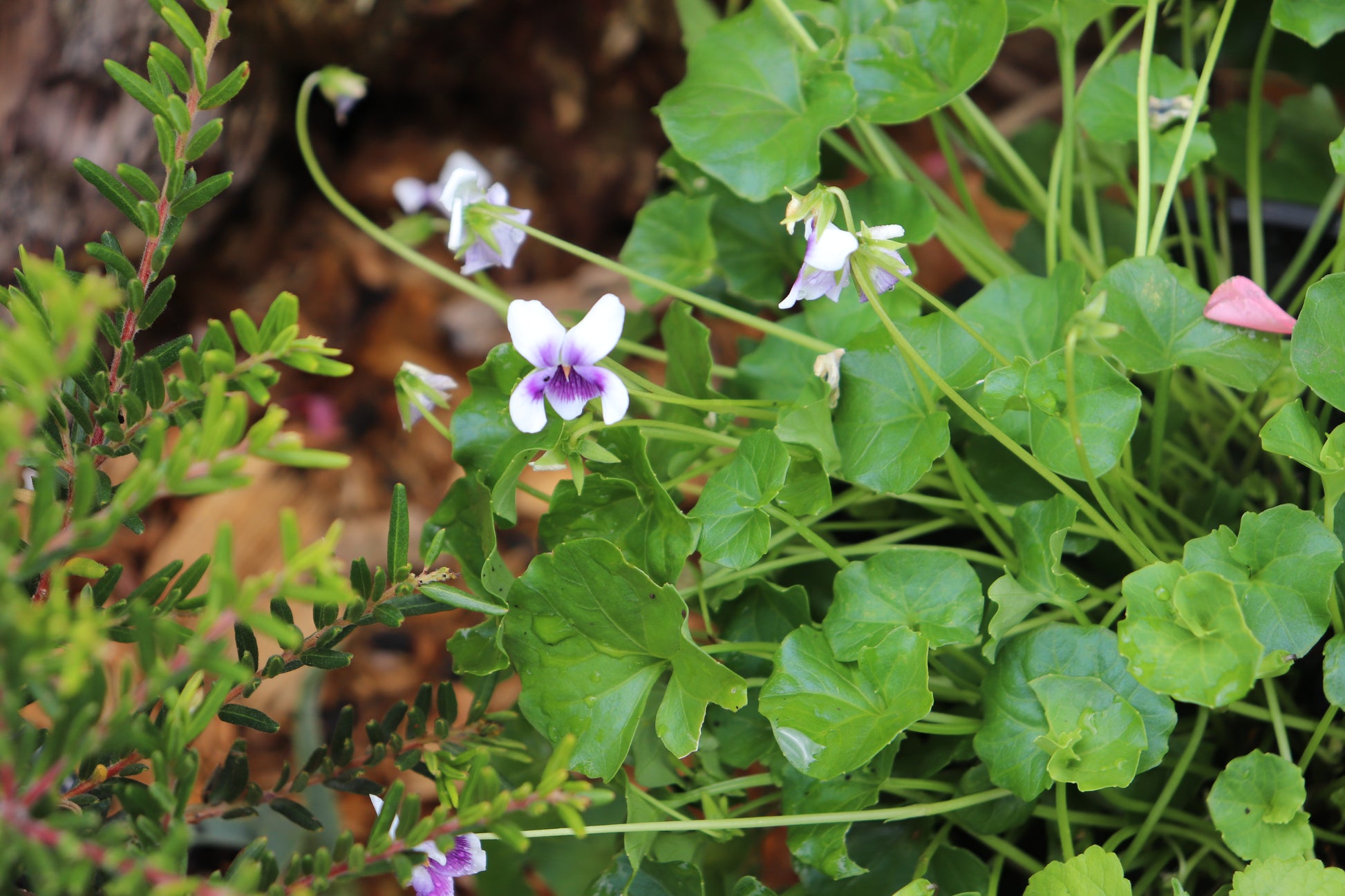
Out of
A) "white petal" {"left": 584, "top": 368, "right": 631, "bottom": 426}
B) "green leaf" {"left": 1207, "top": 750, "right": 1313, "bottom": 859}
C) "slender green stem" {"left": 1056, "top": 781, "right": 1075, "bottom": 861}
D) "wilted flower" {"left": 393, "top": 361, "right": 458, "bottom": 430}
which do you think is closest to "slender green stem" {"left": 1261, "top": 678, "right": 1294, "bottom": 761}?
"green leaf" {"left": 1207, "top": 750, "right": 1313, "bottom": 859}

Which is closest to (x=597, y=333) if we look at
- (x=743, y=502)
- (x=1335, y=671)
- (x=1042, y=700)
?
(x=743, y=502)

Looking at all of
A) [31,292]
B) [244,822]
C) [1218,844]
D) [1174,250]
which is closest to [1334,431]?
[1218,844]

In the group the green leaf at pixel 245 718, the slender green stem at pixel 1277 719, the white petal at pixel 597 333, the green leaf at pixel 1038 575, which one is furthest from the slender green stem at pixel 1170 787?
the green leaf at pixel 245 718

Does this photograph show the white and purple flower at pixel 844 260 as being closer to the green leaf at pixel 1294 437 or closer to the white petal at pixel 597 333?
the white petal at pixel 597 333

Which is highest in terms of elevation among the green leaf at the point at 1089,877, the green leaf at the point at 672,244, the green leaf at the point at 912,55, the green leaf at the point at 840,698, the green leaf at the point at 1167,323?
the green leaf at the point at 912,55

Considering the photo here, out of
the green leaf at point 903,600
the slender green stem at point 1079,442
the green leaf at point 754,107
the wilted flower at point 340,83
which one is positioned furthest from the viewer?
the wilted flower at point 340,83

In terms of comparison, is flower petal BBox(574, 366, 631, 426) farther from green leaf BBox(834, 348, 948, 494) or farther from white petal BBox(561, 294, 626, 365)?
green leaf BBox(834, 348, 948, 494)
